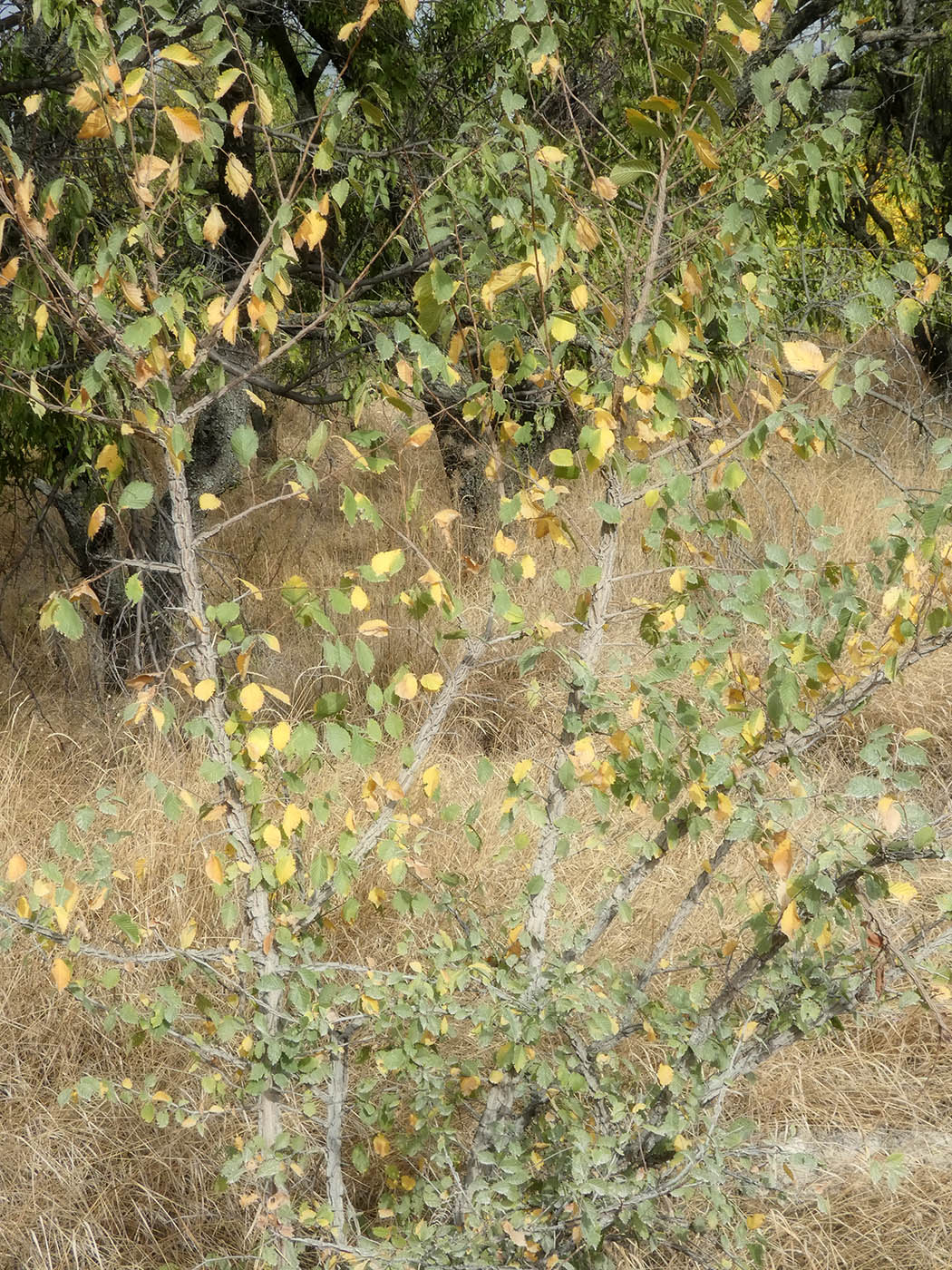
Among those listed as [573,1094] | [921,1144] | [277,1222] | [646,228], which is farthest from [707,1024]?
[646,228]

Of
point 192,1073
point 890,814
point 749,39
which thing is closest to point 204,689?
point 890,814

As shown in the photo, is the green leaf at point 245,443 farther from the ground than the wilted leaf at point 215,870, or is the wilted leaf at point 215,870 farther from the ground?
the green leaf at point 245,443

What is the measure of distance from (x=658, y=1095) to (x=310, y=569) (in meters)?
3.82

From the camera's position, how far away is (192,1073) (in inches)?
86.2

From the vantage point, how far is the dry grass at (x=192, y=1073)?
203cm

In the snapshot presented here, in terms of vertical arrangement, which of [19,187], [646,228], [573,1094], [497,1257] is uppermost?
[19,187]

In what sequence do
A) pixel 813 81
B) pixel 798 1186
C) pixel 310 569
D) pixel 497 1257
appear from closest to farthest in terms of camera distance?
pixel 813 81 → pixel 497 1257 → pixel 798 1186 → pixel 310 569

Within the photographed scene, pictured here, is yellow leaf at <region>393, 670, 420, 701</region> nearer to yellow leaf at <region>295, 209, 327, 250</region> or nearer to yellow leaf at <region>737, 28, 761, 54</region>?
yellow leaf at <region>295, 209, 327, 250</region>

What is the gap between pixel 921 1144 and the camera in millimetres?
2154

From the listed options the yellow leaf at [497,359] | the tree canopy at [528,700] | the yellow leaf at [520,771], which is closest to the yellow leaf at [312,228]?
the tree canopy at [528,700]

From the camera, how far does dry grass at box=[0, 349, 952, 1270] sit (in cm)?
203

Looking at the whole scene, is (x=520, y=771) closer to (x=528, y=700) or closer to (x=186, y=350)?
(x=528, y=700)

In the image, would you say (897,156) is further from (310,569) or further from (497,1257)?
(497,1257)

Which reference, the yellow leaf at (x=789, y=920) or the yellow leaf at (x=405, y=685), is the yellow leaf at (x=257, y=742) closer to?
the yellow leaf at (x=405, y=685)
